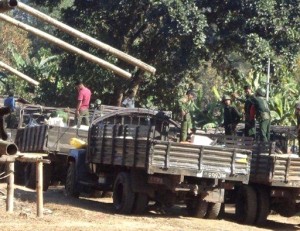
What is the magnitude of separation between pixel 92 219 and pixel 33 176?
20.3ft

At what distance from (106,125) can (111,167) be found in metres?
0.92

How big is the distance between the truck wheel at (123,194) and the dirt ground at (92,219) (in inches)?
9.0

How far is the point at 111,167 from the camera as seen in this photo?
18.5 m

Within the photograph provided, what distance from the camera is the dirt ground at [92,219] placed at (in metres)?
14.2

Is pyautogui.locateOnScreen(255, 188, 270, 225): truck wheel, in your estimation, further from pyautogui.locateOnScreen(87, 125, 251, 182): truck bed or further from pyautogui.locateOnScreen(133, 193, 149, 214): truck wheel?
pyautogui.locateOnScreen(133, 193, 149, 214): truck wheel

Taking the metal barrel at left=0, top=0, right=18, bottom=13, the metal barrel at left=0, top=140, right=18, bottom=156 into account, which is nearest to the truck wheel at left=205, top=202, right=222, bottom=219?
the metal barrel at left=0, top=140, right=18, bottom=156

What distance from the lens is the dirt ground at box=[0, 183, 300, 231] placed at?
14.2m

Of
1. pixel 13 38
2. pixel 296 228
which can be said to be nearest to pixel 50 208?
pixel 296 228

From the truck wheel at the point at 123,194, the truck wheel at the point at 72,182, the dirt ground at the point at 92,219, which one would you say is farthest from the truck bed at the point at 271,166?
the truck wheel at the point at 72,182

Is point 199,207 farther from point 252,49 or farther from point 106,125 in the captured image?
point 252,49

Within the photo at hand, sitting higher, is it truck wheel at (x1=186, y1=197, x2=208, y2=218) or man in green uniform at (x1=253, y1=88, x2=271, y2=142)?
man in green uniform at (x1=253, y1=88, x2=271, y2=142)

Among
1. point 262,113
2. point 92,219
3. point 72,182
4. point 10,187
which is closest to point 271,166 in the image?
point 262,113

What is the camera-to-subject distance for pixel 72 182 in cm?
1934

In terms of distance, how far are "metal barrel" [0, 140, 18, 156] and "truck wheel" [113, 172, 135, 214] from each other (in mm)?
9017
